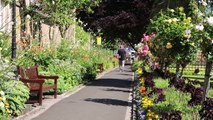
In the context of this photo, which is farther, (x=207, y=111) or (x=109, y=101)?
(x=109, y=101)

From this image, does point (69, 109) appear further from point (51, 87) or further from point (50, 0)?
point (50, 0)

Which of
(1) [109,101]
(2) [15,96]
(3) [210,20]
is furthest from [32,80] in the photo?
(3) [210,20]

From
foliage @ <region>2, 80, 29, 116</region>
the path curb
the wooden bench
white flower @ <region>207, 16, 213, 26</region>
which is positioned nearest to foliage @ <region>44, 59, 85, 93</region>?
the path curb

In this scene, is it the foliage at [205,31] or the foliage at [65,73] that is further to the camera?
the foliage at [65,73]

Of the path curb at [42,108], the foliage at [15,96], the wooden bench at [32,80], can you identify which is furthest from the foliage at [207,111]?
the wooden bench at [32,80]

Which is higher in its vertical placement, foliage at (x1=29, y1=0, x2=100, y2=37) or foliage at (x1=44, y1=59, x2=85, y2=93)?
foliage at (x1=29, y1=0, x2=100, y2=37)

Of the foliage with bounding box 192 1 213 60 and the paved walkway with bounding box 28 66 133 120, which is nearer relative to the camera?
the foliage with bounding box 192 1 213 60

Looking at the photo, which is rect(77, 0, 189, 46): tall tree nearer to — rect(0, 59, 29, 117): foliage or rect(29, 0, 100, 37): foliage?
rect(29, 0, 100, 37): foliage

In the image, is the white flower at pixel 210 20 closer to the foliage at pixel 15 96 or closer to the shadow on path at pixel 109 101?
the foliage at pixel 15 96

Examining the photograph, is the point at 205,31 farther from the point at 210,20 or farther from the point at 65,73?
the point at 65,73

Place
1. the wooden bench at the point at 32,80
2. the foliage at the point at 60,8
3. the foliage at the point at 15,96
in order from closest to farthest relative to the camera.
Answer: the foliage at the point at 15,96 < the wooden bench at the point at 32,80 < the foliage at the point at 60,8

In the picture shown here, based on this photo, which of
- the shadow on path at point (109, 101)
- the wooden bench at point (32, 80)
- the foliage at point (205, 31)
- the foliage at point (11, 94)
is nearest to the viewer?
the foliage at point (11, 94)

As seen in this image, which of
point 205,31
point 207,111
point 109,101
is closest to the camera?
point 207,111

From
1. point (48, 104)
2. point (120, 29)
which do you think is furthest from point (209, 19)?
point (120, 29)
